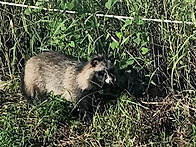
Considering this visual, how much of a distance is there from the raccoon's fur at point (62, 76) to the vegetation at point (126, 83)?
0.43 feet

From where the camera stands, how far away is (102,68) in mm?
5137

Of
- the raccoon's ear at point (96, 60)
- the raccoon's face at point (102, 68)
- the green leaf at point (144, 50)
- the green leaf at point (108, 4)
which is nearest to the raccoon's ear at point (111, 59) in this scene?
the raccoon's face at point (102, 68)

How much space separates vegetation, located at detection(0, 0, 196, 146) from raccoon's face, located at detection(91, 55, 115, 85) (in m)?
0.11

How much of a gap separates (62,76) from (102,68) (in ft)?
2.01

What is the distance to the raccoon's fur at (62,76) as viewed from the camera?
523 cm

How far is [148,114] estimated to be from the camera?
5.02 m

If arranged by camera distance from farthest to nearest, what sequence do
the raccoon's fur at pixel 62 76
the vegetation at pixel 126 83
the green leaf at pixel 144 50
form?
1. the raccoon's fur at pixel 62 76
2. the green leaf at pixel 144 50
3. the vegetation at pixel 126 83

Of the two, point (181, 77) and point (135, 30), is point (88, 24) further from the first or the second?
point (181, 77)

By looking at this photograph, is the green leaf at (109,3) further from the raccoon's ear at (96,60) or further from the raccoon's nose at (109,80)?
the raccoon's nose at (109,80)

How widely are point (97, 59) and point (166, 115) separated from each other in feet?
2.75

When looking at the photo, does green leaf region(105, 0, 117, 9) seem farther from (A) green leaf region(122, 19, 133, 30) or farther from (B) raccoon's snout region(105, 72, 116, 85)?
(B) raccoon's snout region(105, 72, 116, 85)

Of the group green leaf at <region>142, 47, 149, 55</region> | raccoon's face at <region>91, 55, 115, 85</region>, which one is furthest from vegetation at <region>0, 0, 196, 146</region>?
raccoon's face at <region>91, 55, 115, 85</region>

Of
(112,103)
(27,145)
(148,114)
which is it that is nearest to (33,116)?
(27,145)

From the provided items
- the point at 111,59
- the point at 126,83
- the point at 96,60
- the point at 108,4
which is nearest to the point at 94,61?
the point at 96,60
